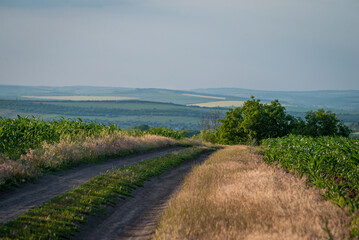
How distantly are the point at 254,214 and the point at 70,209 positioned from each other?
4.76m

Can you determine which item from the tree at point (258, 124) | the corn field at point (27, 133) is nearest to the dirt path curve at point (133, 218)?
the corn field at point (27, 133)

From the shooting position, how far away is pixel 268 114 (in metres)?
47.8

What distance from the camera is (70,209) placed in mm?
8914

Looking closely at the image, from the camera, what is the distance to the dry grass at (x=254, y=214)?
7.01m

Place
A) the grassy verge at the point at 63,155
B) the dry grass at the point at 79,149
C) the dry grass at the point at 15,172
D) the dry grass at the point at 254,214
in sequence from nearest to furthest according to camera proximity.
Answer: the dry grass at the point at 254,214
the dry grass at the point at 15,172
the grassy verge at the point at 63,155
the dry grass at the point at 79,149

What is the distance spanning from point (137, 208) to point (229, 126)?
4181 cm

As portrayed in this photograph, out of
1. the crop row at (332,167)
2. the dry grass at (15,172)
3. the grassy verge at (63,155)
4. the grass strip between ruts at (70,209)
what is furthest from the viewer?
the grassy verge at (63,155)

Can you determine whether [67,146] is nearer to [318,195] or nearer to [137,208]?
[137,208]

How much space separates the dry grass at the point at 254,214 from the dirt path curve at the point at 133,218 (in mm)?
506

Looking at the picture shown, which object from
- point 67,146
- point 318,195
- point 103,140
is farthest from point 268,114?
point 318,195

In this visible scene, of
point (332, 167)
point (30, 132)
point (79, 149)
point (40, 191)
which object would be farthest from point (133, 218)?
point (30, 132)

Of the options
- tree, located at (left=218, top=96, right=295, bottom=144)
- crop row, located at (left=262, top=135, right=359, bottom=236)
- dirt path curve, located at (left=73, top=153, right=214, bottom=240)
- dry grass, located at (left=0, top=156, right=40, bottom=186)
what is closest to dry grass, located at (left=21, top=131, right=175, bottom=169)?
dry grass, located at (left=0, top=156, right=40, bottom=186)

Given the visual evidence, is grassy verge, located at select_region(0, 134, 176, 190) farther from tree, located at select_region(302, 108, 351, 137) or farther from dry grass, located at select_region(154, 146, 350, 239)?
tree, located at select_region(302, 108, 351, 137)

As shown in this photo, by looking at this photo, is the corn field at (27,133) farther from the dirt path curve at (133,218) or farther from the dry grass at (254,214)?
the dry grass at (254,214)
